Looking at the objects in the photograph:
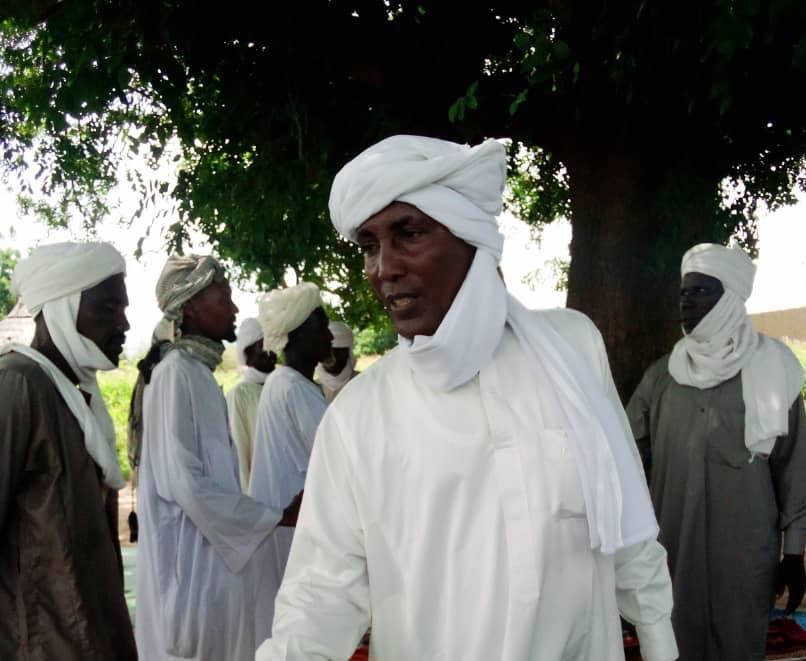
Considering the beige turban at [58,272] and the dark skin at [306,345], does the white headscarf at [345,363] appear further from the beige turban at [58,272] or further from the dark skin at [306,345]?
the beige turban at [58,272]

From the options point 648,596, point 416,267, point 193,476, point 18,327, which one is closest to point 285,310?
point 193,476

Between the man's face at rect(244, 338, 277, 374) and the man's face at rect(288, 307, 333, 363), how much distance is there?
2.92 metres

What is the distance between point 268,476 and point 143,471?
1263mm

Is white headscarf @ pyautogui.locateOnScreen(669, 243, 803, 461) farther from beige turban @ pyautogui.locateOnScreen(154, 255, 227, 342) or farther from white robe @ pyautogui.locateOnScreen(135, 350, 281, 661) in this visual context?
beige turban @ pyautogui.locateOnScreen(154, 255, 227, 342)

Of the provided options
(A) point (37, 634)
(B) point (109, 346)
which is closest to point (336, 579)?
(A) point (37, 634)

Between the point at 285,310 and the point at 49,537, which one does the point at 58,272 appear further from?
the point at 285,310

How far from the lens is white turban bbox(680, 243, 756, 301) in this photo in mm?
5543

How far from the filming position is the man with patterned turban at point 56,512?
3303mm

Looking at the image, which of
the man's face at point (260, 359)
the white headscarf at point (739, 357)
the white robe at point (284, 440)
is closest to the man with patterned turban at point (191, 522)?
the white robe at point (284, 440)

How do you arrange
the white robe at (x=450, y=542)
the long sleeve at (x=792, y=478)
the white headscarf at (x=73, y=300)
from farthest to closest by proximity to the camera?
the long sleeve at (x=792, y=478)
the white headscarf at (x=73, y=300)
the white robe at (x=450, y=542)

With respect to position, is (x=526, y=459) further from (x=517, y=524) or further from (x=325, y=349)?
(x=325, y=349)

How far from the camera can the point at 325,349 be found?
250 inches

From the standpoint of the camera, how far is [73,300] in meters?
3.79

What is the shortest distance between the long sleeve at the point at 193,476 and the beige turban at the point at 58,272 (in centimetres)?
97
